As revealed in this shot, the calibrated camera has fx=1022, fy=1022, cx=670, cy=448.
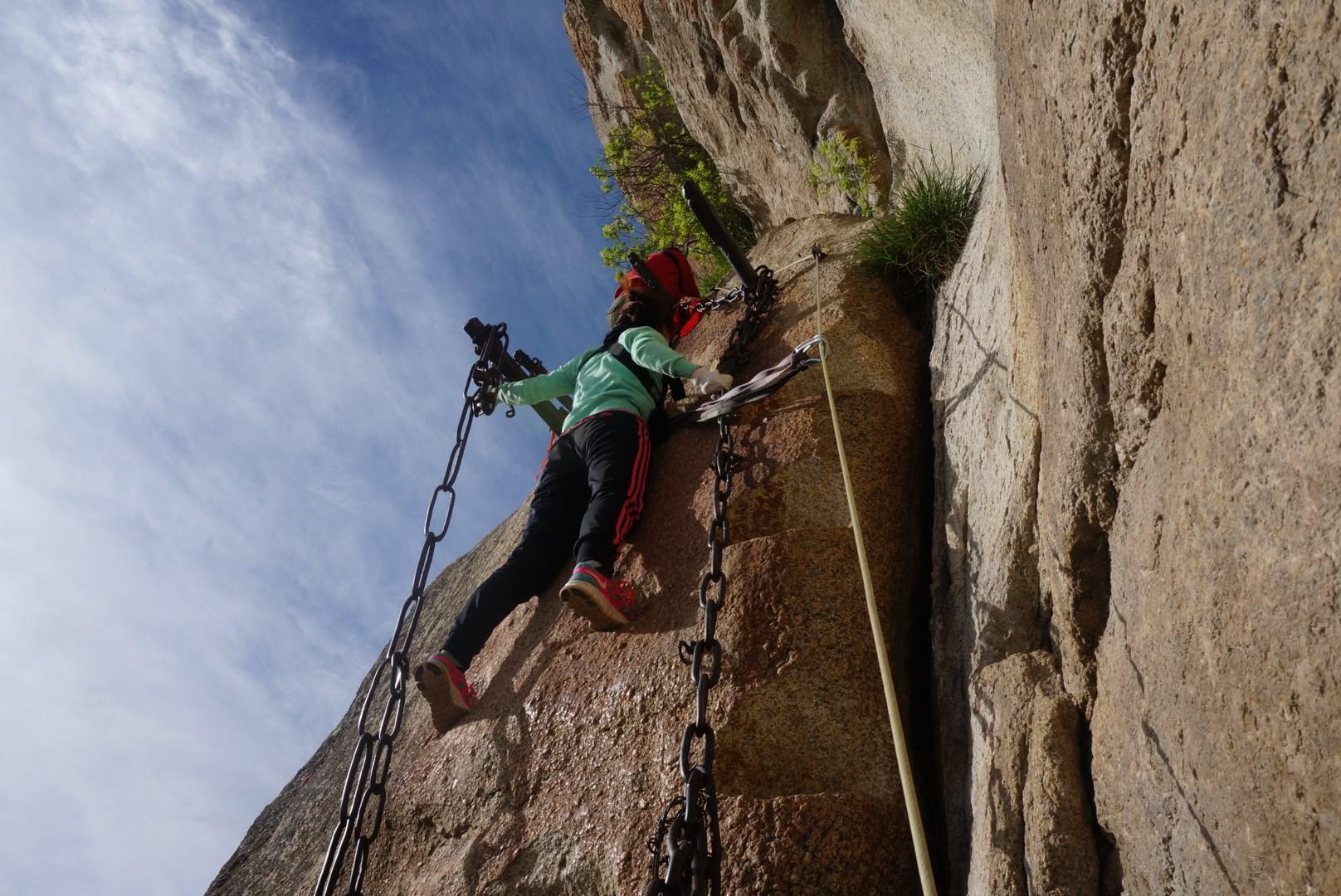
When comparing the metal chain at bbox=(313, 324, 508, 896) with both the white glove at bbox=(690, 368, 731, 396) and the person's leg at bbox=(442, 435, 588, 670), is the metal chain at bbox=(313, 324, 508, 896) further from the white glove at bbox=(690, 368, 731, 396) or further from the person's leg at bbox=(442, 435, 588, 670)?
the white glove at bbox=(690, 368, 731, 396)

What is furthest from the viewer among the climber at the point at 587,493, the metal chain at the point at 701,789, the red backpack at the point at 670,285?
the red backpack at the point at 670,285

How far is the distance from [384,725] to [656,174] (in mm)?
7029

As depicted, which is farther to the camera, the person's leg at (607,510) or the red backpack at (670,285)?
the red backpack at (670,285)

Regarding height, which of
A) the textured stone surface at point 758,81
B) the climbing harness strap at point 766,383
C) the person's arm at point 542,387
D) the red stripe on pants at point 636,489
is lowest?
the red stripe on pants at point 636,489

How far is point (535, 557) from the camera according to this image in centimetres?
446

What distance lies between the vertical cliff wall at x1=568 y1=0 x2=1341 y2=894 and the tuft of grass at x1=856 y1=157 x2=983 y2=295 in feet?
3.31

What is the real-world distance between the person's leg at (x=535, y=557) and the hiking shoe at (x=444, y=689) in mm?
55

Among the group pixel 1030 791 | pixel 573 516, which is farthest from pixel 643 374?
pixel 1030 791

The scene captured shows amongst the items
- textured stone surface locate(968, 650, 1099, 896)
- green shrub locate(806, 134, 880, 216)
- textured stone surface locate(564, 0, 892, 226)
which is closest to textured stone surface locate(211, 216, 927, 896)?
textured stone surface locate(968, 650, 1099, 896)

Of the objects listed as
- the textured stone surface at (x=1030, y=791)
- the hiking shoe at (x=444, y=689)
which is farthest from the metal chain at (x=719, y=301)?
the textured stone surface at (x=1030, y=791)

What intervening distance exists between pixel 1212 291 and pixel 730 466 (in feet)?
7.90

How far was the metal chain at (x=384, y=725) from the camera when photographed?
9.78 ft

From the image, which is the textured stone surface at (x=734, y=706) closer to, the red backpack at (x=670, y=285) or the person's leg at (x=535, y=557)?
the person's leg at (x=535, y=557)

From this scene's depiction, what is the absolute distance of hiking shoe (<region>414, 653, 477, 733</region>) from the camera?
4141 mm
